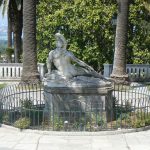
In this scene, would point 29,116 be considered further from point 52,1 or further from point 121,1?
point 52,1

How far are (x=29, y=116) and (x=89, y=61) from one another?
13.8m

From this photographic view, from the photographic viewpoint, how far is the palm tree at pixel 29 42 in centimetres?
1992

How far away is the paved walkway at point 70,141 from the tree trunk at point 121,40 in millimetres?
9987

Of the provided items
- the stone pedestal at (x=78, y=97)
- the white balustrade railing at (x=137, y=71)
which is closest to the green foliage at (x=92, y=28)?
the white balustrade railing at (x=137, y=71)

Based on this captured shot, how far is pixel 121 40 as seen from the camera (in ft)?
→ 70.1

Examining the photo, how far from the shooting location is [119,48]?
70.3 feet

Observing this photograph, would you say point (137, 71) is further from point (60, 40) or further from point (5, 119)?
point (5, 119)

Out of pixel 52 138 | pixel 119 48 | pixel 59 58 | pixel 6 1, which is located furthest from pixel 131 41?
pixel 52 138

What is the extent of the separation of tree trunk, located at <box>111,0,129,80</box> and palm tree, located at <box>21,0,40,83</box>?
3.92m

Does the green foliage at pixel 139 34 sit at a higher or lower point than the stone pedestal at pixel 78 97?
higher

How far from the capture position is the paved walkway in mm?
10227

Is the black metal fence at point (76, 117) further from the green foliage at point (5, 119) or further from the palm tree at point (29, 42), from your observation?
the palm tree at point (29, 42)

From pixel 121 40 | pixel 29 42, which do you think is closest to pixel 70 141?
pixel 29 42

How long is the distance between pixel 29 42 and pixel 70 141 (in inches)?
389
